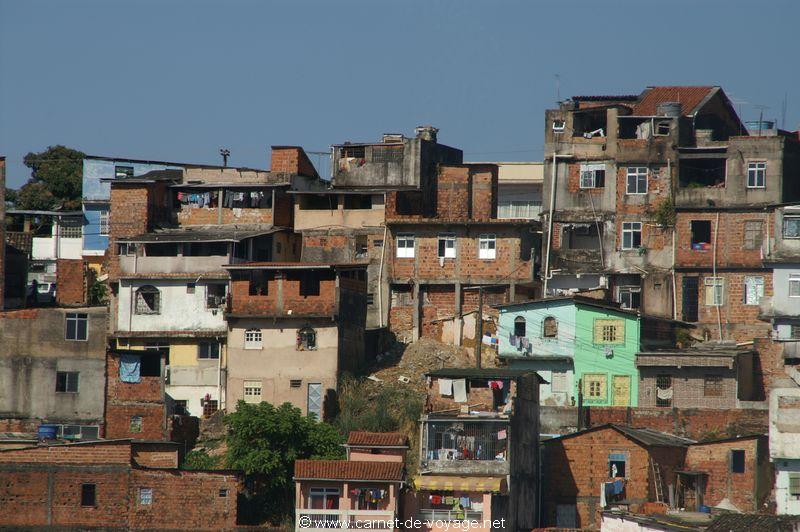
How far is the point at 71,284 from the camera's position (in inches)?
2606

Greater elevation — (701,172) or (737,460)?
(701,172)

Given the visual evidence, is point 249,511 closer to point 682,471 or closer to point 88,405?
point 88,405

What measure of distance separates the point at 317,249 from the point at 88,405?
11.8 metres

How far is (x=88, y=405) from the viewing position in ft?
201

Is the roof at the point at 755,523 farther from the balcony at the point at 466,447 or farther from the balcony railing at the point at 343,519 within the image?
the balcony railing at the point at 343,519

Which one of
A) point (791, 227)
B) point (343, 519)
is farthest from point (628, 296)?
point (343, 519)

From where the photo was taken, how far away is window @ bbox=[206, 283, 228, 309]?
→ 211 ft

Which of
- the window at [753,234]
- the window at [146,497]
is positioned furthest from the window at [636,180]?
the window at [146,497]

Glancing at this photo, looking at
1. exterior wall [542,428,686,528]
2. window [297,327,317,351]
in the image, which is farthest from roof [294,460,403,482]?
window [297,327,317,351]

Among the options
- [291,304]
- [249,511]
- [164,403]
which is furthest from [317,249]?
[249,511]

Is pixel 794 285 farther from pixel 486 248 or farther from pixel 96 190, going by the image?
pixel 96 190

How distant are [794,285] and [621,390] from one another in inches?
285

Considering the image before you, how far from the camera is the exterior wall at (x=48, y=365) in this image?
61156 mm

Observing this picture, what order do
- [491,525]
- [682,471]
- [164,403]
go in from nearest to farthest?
[491,525] → [682,471] → [164,403]
